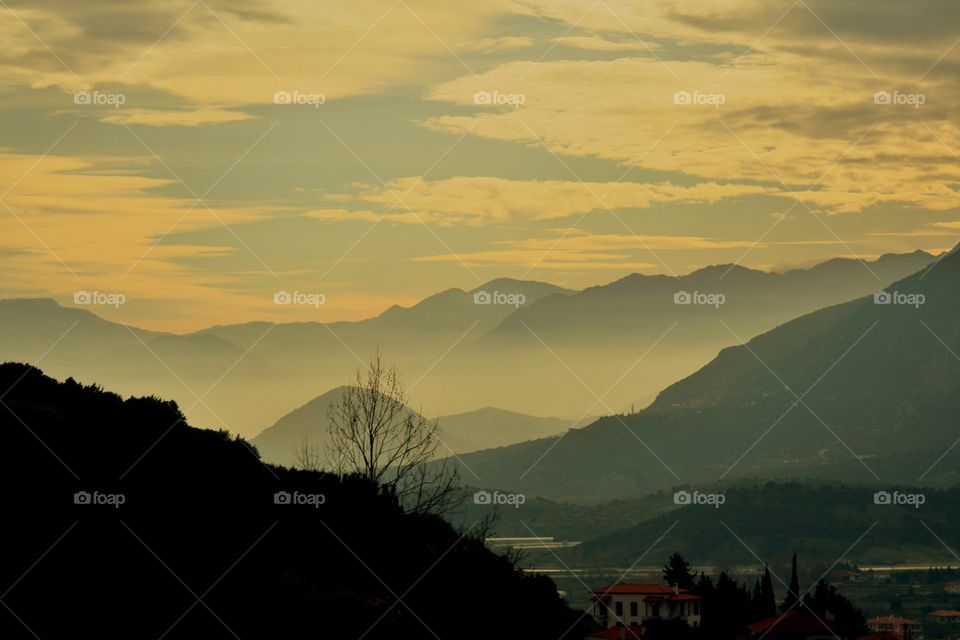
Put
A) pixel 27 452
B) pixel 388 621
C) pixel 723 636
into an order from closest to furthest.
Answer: pixel 388 621 → pixel 27 452 → pixel 723 636

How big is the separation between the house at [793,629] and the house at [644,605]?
4.51 m

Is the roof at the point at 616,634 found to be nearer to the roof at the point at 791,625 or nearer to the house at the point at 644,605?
the house at the point at 644,605

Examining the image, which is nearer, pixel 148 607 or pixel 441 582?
pixel 148 607

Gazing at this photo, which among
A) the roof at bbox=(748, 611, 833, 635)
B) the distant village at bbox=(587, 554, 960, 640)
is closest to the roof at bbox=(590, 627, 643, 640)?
the distant village at bbox=(587, 554, 960, 640)

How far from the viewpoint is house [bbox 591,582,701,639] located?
108812 mm

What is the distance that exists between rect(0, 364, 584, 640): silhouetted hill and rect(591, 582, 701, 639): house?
50.1m

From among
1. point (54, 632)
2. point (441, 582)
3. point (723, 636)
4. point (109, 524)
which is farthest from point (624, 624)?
point (54, 632)

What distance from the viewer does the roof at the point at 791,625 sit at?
104 meters

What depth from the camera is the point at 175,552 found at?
47156 millimetres

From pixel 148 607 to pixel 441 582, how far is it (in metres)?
11.7

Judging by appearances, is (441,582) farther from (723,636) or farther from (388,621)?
(723,636)

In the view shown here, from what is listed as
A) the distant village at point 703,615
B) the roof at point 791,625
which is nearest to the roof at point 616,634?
the distant village at point 703,615

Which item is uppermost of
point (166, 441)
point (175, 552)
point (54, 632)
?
point (166, 441)

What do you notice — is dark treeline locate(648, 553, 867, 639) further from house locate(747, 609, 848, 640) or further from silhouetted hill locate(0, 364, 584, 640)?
silhouetted hill locate(0, 364, 584, 640)
